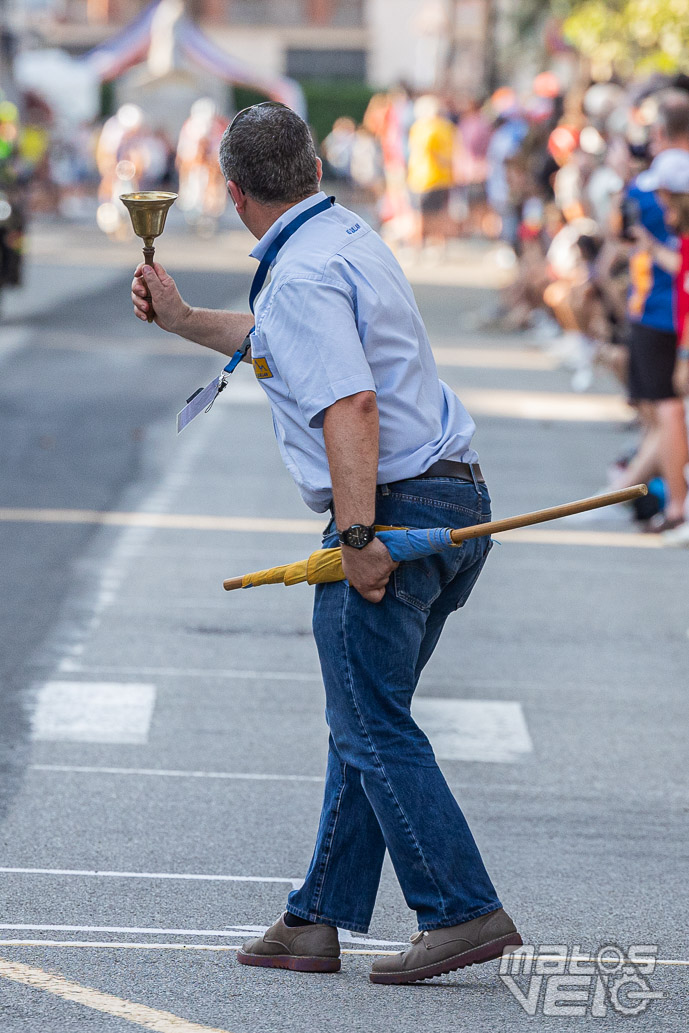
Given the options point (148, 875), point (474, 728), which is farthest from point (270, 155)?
point (474, 728)

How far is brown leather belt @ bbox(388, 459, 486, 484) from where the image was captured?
3.97m

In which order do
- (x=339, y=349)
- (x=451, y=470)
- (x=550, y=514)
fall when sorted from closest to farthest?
(x=339, y=349) < (x=550, y=514) < (x=451, y=470)

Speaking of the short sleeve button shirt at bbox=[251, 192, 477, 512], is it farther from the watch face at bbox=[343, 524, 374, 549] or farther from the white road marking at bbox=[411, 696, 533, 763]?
the white road marking at bbox=[411, 696, 533, 763]

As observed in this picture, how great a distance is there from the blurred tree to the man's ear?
14.9 m

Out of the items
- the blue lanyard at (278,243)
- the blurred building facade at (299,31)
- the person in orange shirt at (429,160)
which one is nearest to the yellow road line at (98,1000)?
the blue lanyard at (278,243)

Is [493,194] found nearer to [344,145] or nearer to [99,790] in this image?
[99,790]

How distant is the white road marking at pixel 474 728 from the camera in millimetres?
5887

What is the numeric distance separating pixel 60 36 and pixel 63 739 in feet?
262

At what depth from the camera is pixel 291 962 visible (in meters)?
4.07

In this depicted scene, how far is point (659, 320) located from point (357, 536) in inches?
227

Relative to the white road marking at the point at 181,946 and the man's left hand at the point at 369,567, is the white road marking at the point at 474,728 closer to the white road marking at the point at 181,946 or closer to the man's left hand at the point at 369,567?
the white road marking at the point at 181,946

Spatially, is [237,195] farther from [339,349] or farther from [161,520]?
[161,520]

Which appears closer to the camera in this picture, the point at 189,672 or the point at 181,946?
the point at 181,946

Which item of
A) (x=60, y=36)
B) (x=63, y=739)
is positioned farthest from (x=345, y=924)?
(x=60, y=36)
